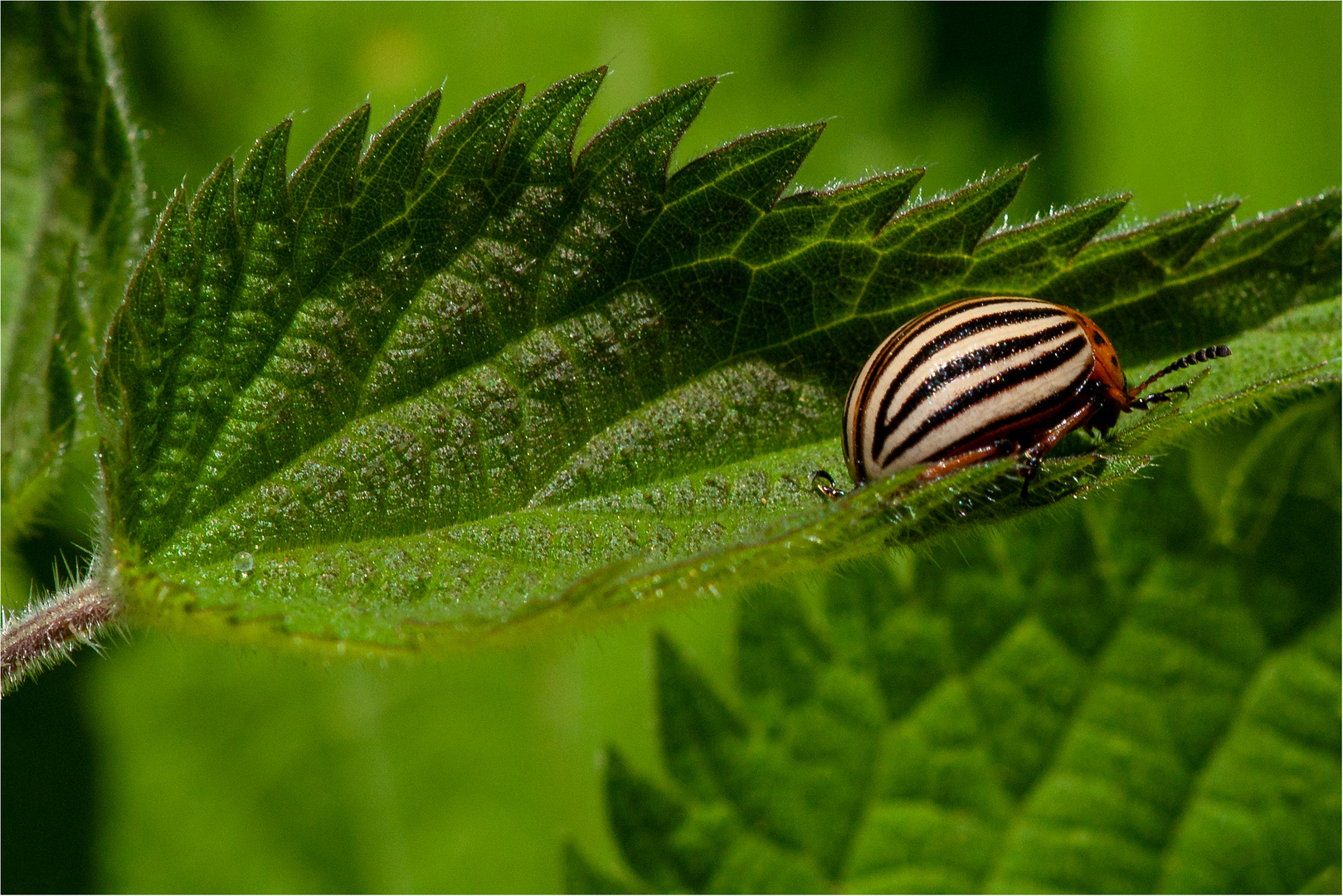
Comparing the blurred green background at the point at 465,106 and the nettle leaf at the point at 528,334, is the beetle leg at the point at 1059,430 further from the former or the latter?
the blurred green background at the point at 465,106

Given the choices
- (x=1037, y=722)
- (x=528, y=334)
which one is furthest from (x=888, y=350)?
(x=1037, y=722)

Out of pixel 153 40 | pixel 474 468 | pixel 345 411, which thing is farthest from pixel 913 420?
pixel 153 40

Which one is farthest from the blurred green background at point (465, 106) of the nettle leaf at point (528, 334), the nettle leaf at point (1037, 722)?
the nettle leaf at point (528, 334)

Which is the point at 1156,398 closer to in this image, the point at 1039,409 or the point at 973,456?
the point at 1039,409

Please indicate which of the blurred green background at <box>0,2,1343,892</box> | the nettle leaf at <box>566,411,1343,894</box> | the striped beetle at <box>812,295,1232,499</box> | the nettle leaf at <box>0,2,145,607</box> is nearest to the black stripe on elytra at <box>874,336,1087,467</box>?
the striped beetle at <box>812,295,1232,499</box>

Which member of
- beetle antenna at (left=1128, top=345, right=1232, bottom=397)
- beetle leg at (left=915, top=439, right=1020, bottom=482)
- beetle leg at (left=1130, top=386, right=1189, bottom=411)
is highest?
beetle antenna at (left=1128, top=345, right=1232, bottom=397)

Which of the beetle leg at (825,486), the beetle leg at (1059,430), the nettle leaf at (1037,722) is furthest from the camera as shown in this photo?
the nettle leaf at (1037,722)

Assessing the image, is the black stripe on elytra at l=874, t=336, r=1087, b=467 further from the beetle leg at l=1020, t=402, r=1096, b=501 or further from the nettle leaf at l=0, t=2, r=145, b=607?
the nettle leaf at l=0, t=2, r=145, b=607
